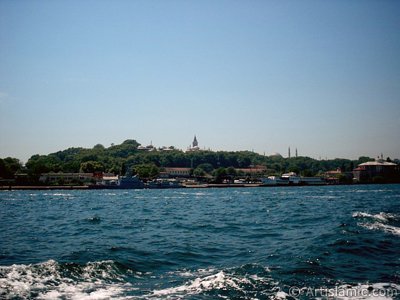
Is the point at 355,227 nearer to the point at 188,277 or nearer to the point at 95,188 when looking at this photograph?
the point at 188,277

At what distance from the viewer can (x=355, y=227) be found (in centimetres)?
2372

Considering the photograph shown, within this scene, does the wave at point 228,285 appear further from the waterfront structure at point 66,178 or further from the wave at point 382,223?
the waterfront structure at point 66,178

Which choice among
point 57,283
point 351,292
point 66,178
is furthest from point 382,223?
point 66,178

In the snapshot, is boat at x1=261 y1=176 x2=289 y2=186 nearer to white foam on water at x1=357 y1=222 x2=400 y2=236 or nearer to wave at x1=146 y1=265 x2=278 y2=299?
white foam on water at x1=357 y1=222 x2=400 y2=236

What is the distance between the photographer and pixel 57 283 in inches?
486

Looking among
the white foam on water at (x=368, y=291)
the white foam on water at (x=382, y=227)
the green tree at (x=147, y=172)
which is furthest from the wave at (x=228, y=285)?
the green tree at (x=147, y=172)

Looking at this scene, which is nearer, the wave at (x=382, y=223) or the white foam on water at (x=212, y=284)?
the white foam on water at (x=212, y=284)

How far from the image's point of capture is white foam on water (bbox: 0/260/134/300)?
1120 cm

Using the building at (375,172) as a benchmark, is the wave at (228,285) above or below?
below

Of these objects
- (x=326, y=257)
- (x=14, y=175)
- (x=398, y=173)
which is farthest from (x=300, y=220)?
(x=398, y=173)

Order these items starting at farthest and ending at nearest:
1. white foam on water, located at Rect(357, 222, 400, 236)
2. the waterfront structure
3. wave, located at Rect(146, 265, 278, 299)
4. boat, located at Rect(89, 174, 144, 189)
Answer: the waterfront structure, boat, located at Rect(89, 174, 144, 189), white foam on water, located at Rect(357, 222, 400, 236), wave, located at Rect(146, 265, 278, 299)

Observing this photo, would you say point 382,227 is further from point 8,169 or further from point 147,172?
point 147,172

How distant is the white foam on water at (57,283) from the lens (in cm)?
1120

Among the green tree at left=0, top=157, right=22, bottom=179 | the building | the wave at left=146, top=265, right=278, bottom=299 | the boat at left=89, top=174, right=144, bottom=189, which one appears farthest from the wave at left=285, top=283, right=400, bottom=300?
the building
